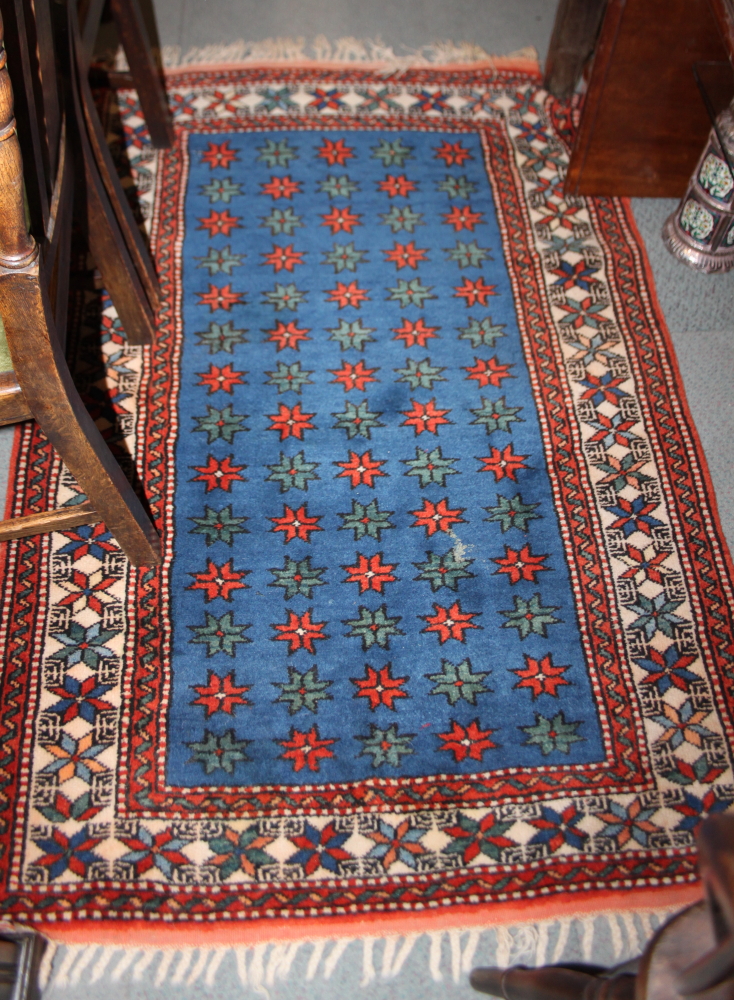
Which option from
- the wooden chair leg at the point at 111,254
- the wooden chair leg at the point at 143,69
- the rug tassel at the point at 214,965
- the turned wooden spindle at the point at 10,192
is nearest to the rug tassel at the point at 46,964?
the rug tassel at the point at 214,965

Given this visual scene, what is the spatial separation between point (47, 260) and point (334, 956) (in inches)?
41.5

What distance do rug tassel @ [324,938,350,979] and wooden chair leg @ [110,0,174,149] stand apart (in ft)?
5.76

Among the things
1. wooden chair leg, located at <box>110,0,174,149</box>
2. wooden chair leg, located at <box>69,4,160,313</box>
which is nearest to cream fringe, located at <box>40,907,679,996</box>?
wooden chair leg, located at <box>69,4,160,313</box>

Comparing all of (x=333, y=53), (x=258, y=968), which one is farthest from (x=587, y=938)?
(x=333, y=53)

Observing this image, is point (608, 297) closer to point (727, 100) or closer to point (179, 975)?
point (727, 100)

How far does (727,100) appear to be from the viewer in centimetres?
172

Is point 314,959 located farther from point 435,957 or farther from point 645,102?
point 645,102

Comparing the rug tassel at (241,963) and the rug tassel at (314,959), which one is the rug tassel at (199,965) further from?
the rug tassel at (314,959)

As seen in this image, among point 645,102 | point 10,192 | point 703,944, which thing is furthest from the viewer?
point 645,102

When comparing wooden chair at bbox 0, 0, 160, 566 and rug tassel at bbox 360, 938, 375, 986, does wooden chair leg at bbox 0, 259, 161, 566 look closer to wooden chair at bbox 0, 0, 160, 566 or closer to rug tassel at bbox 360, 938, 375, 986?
wooden chair at bbox 0, 0, 160, 566

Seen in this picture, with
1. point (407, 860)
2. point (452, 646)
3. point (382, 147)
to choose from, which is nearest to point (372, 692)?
point (452, 646)

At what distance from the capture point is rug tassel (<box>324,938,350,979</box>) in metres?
1.22

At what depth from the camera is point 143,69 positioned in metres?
1.87

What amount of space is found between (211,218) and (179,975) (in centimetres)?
151
